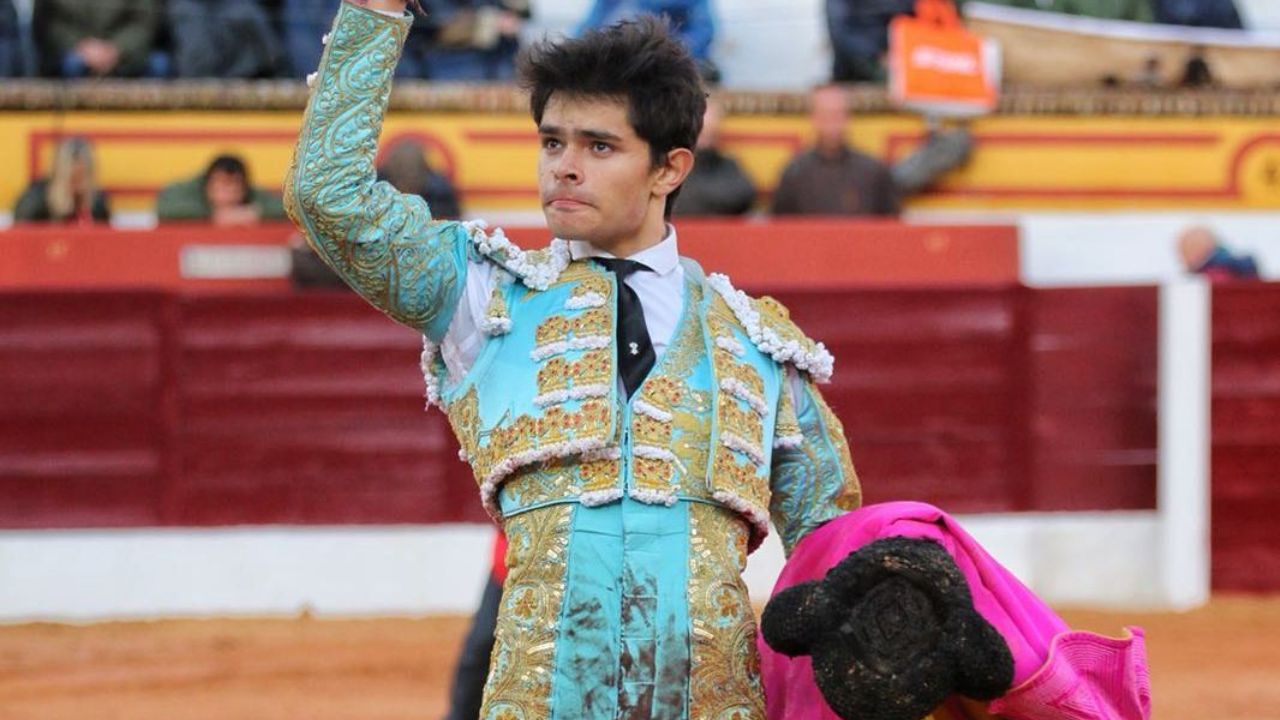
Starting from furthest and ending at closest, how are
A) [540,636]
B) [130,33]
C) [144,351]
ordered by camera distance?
[130,33] → [144,351] → [540,636]

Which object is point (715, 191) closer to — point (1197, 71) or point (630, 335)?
point (1197, 71)

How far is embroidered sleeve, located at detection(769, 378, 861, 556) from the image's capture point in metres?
2.62

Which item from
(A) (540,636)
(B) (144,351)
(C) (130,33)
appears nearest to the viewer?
(A) (540,636)

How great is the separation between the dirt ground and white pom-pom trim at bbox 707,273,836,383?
11.8ft

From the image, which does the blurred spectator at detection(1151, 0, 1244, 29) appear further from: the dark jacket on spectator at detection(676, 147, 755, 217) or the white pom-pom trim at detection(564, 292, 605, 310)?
the white pom-pom trim at detection(564, 292, 605, 310)

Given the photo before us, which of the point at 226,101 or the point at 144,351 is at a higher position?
the point at 226,101

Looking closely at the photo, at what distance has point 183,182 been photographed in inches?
314

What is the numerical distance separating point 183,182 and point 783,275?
2.17 metres

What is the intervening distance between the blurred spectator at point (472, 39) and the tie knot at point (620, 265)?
19.1 feet

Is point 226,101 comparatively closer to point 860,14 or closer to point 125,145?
point 125,145

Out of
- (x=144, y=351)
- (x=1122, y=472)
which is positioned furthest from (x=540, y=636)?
(x=1122, y=472)

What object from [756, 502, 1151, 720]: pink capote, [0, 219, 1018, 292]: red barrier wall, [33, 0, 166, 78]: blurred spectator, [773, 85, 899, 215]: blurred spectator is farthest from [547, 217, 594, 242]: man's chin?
[33, 0, 166, 78]: blurred spectator

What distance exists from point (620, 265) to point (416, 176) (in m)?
5.27

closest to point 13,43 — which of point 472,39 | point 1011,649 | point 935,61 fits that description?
point 472,39
